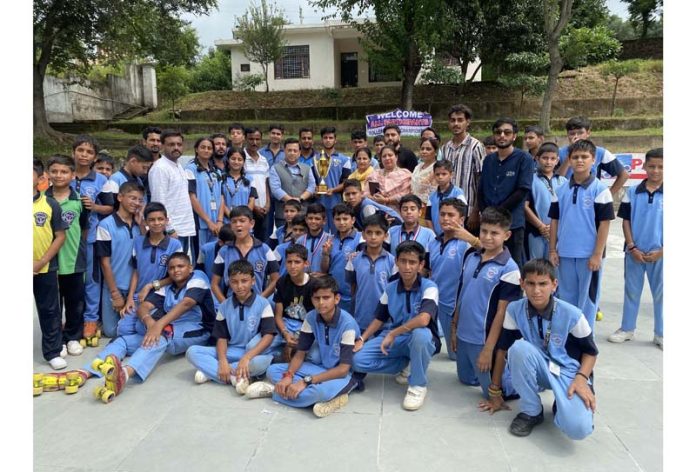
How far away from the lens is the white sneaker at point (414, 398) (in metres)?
3.00

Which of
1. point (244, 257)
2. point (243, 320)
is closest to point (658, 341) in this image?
point (243, 320)

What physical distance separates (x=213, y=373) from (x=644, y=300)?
14.5 feet

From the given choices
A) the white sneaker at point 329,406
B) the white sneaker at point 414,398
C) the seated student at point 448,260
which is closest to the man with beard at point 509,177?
the seated student at point 448,260

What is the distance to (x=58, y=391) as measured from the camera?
3.29 meters

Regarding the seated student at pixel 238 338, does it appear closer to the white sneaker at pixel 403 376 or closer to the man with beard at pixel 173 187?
the white sneaker at pixel 403 376

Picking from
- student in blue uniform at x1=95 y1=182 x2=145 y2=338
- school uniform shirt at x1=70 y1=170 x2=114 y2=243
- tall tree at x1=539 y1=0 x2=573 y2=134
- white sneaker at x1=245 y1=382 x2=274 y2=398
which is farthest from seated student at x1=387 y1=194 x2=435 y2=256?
tall tree at x1=539 y1=0 x2=573 y2=134

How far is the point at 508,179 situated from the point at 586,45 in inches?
551

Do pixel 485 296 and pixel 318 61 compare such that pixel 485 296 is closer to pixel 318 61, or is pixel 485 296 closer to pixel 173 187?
pixel 173 187

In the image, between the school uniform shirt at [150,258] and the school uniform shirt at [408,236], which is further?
the school uniform shirt at [150,258]

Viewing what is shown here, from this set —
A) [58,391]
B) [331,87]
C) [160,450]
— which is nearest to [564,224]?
[160,450]

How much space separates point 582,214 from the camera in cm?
380

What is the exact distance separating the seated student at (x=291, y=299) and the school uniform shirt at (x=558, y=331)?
149cm

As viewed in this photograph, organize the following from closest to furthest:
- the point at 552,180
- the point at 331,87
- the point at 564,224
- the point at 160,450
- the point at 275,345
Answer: the point at 160,450
the point at 275,345
the point at 564,224
the point at 552,180
the point at 331,87

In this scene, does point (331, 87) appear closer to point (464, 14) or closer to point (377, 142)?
point (464, 14)
